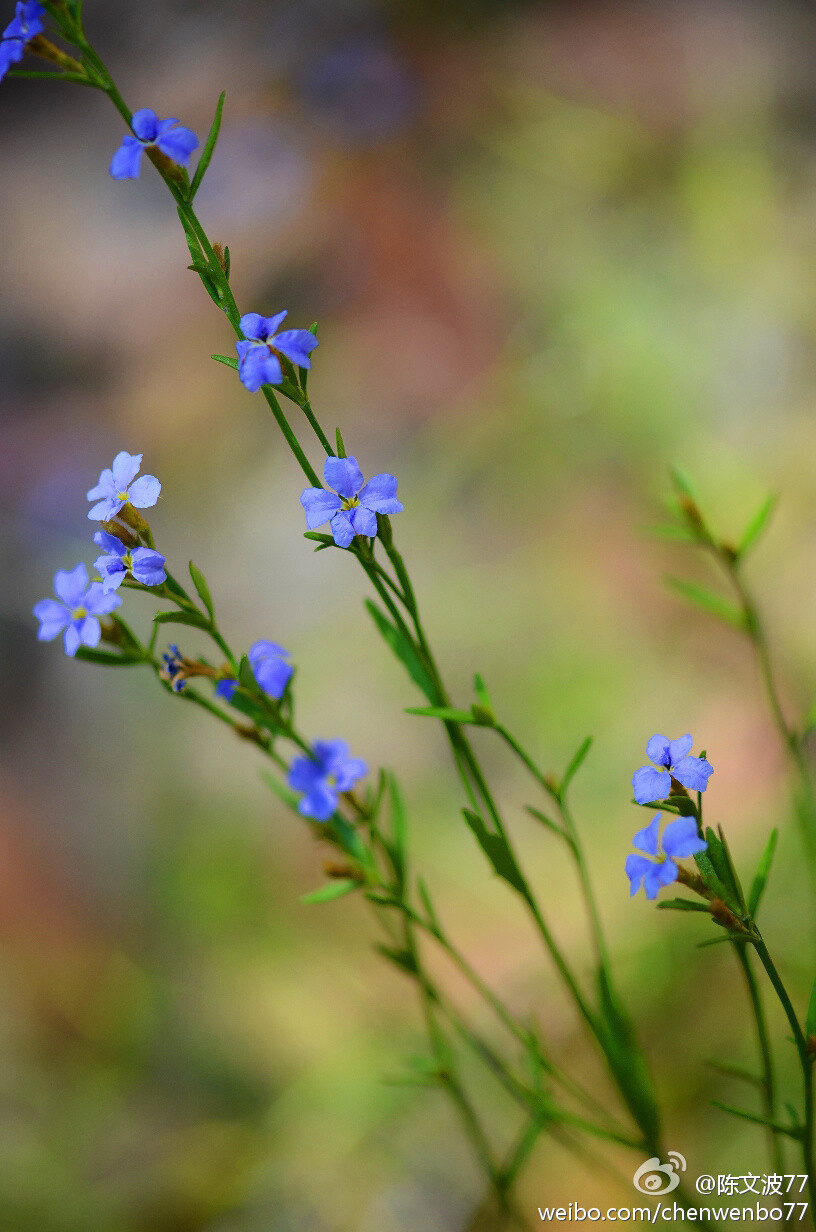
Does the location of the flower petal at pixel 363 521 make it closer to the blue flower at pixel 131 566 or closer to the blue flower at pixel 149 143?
the blue flower at pixel 131 566

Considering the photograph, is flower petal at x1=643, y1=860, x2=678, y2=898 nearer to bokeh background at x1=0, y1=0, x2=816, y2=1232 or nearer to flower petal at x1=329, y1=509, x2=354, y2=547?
flower petal at x1=329, y1=509, x2=354, y2=547

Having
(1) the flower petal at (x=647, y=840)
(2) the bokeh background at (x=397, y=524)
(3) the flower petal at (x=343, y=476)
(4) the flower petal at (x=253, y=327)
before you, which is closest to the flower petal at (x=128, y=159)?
(4) the flower petal at (x=253, y=327)

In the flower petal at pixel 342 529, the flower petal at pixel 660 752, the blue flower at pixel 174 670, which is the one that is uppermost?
the flower petal at pixel 342 529

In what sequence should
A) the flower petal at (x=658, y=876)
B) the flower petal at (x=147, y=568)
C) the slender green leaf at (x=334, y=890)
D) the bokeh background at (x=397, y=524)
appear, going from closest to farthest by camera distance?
the flower petal at (x=658, y=876), the flower petal at (x=147, y=568), the slender green leaf at (x=334, y=890), the bokeh background at (x=397, y=524)

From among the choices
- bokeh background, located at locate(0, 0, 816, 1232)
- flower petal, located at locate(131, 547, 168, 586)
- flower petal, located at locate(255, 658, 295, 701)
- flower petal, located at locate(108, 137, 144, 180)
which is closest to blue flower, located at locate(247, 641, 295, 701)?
flower petal, located at locate(255, 658, 295, 701)

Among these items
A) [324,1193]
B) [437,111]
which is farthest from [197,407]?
[324,1193]

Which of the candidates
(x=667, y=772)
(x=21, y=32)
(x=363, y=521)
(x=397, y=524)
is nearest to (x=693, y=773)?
(x=667, y=772)
